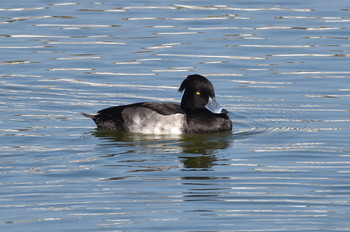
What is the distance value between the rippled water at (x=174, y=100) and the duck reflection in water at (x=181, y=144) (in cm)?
3

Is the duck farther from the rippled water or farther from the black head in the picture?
the rippled water

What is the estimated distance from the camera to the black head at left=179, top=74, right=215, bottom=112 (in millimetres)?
14977

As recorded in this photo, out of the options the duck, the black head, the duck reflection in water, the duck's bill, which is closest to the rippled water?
the duck reflection in water

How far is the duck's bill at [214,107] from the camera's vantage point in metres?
14.9

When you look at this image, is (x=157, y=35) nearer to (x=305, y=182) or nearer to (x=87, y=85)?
(x=87, y=85)

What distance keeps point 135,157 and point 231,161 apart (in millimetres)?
1146

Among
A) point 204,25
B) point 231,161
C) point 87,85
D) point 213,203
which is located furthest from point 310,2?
point 213,203

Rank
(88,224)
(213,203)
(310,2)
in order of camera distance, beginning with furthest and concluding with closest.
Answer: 1. (310,2)
2. (213,203)
3. (88,224)

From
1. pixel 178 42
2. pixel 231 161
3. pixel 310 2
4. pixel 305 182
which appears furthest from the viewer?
pixel 310 2

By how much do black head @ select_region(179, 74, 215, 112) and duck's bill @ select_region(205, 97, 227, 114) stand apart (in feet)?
0.19

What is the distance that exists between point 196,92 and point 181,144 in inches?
43.4

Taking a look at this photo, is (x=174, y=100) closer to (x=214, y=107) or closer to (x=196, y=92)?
(x=196, y=92)

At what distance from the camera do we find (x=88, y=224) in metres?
9.92

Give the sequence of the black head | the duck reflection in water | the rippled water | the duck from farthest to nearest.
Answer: the black head → the duck → the duck reflection in water → the rippled water
